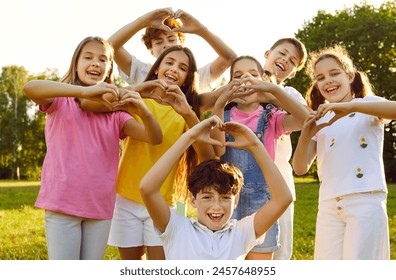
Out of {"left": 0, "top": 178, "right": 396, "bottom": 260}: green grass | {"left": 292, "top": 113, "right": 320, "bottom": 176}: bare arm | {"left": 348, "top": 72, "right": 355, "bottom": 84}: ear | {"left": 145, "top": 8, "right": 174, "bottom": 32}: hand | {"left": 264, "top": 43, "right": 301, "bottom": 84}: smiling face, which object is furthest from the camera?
{"left": 0, "top": 178, "right": 396, "bottom": 260}: green grass

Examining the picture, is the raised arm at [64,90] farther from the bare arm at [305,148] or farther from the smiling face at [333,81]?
the smiling face at [333,81]

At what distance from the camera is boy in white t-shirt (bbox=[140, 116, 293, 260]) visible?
9.87 feet

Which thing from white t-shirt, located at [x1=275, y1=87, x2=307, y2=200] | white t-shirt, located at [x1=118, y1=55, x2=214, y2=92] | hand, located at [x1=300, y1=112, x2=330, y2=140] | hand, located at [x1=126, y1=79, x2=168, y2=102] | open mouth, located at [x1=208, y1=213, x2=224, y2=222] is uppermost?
white t-shirt, located at [x1=118, y1=55, x2=214, y2=92]

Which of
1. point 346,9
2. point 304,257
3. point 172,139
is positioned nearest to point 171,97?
point 172,139

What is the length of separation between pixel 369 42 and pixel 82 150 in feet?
65.8

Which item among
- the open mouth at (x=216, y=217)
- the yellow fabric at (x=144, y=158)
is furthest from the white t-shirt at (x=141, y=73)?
the open mouth at (x=216, y=217)

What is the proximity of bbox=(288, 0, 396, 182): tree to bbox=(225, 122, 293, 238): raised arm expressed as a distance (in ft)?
55.0

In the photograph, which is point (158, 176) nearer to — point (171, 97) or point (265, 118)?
point (171, 97)

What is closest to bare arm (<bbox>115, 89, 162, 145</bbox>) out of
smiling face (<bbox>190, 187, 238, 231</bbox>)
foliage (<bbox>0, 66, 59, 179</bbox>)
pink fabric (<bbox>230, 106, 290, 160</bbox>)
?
smiling face (<bbox>190, 187, 238, 231</bbox>)

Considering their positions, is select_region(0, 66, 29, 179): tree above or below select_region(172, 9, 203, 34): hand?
above

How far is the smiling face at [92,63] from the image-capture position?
3533 mm

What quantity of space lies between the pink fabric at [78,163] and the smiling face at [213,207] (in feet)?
2.01

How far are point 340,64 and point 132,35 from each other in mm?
1540

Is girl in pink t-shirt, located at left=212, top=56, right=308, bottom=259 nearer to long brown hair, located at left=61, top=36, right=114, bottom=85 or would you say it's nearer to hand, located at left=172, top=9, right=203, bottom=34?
hand, located at left=172, top=9, right=203, bottom=34
